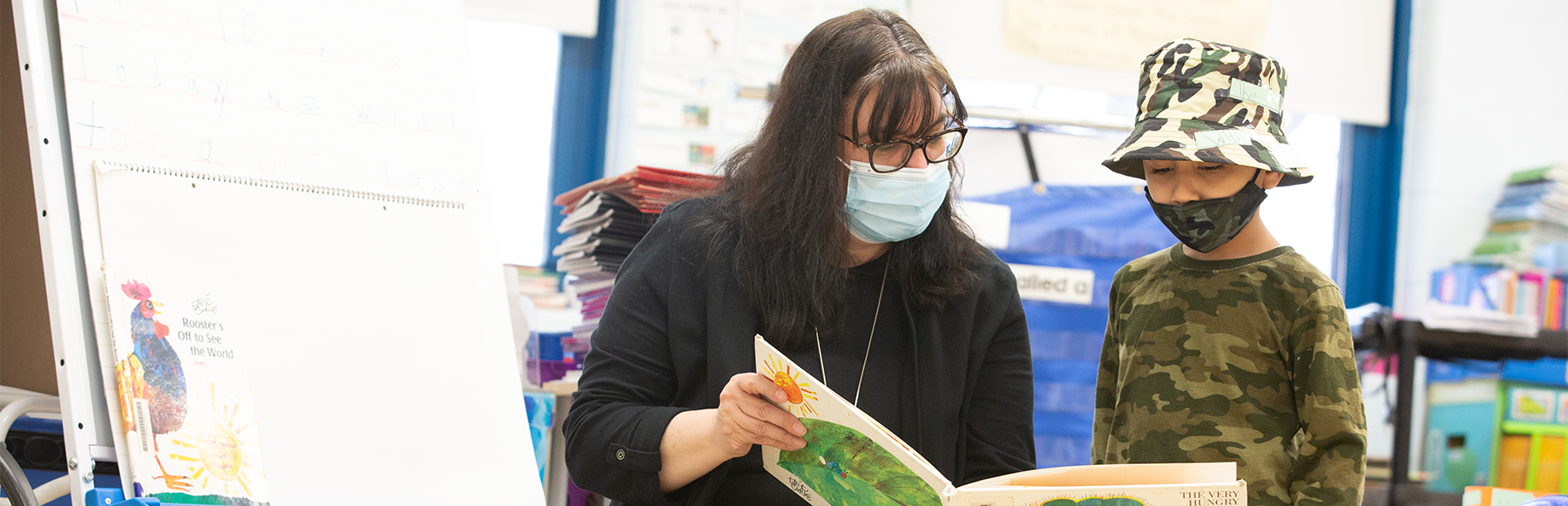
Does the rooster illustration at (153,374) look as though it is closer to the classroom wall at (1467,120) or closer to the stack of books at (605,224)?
the stack of books at (605,224)

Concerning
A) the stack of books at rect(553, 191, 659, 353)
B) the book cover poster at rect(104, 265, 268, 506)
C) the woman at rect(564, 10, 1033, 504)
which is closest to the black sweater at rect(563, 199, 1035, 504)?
the woman at rect(564, 10, 1033, 504)

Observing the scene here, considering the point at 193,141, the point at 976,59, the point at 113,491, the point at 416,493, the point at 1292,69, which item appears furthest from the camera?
the point at 1292,69

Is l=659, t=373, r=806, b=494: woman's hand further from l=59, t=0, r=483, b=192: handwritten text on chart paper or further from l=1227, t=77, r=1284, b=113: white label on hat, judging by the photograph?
l=1227, t=77, r=1284, b=113: white label on hat

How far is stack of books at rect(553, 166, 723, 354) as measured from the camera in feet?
5.35

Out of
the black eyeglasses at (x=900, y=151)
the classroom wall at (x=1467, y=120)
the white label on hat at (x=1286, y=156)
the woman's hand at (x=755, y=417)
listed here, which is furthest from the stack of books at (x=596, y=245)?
the classroom wall at (x=1467, y=120)

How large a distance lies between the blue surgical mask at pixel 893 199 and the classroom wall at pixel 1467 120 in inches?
109

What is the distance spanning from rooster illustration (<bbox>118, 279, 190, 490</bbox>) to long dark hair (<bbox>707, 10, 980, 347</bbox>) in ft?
1.89

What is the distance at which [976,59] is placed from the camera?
9.91 feet

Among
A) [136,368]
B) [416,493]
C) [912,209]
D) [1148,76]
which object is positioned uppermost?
[1148,76]

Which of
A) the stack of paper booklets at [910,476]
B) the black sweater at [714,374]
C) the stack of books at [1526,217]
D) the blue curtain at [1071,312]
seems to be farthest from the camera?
the stack of books at [1526,217]

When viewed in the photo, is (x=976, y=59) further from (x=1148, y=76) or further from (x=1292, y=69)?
(x=1148, y=76)

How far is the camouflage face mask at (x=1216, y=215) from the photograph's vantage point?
3.50 ft

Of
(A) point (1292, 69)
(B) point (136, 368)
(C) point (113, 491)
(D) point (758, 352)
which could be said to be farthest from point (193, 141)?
(A) point (1292, 69)

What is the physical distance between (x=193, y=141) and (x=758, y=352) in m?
0.58
